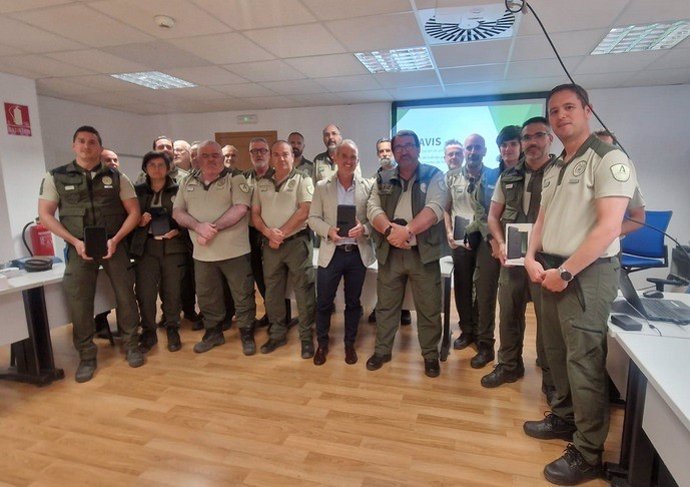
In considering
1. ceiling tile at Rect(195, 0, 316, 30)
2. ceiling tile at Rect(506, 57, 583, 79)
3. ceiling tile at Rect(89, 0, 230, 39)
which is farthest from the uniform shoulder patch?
ceiling tile at Rect(506, 57, 583, 79)

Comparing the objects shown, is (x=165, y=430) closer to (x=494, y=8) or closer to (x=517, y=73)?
(x=494, y=8)

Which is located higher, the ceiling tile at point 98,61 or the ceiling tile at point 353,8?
the ceiling tile at point 353,8

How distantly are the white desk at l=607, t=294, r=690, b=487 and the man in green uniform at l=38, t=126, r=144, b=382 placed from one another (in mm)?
3015

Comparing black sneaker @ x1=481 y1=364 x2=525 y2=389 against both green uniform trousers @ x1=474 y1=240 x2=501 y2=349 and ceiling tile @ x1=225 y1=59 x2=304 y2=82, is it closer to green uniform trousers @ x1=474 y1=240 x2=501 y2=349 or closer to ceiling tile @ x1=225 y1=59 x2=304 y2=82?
green uniform trousers @ x1=474 y1=240 x2=501 y2=349

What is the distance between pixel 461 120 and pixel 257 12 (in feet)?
12.0

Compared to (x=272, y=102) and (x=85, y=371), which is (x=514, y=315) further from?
(x=272, y=102)

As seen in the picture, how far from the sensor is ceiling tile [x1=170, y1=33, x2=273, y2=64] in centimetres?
337

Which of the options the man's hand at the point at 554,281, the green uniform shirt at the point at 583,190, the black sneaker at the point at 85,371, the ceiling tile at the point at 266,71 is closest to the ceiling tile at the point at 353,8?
the ceiling tile at the point at 266,71

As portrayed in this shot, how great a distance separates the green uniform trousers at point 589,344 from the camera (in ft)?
5.33

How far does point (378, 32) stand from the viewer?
3.23m

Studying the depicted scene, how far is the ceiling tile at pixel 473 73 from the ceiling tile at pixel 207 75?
2353 mm

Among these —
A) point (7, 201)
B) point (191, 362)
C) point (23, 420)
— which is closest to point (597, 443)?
point (191, 362)

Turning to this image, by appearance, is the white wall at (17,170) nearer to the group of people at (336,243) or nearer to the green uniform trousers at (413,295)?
the group of people at (336,243)

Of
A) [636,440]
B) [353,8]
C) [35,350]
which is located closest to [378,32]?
[353,8]
